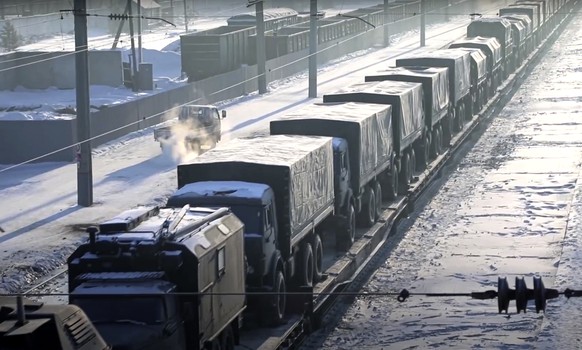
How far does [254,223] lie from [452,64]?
865 inches

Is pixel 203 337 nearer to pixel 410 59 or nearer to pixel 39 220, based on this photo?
pixel 39 220

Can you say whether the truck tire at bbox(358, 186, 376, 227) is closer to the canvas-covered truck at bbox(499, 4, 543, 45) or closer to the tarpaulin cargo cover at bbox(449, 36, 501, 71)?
the tarpaulin cargo cover at bbox(449, 36, 501, 71)

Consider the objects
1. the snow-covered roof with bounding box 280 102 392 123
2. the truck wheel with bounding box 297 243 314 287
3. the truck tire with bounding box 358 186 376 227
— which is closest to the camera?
the truck wheel with bounding box 297 243 314 287

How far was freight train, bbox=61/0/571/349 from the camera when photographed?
44.6 feet

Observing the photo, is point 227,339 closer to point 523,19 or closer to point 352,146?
point 352,146

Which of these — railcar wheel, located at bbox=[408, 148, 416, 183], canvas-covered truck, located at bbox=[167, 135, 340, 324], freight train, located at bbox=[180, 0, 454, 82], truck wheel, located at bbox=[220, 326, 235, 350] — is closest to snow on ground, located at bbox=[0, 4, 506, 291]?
canvas-covered truck, located at bbox=[167, 135, 340, 324]

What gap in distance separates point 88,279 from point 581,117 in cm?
3738

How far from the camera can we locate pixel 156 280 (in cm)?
1361

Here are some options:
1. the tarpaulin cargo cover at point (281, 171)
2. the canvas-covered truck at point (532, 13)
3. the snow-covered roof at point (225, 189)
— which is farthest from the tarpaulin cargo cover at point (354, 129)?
the canvas-covered truck at point (532, 13)

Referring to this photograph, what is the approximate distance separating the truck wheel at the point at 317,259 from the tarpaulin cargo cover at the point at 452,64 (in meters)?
18.3

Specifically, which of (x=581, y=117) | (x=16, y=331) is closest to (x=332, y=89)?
(x=581, y=117)

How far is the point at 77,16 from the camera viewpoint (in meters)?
29.0

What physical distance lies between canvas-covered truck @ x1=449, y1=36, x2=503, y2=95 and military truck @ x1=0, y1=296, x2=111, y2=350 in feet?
123

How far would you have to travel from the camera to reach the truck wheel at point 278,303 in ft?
56.2
